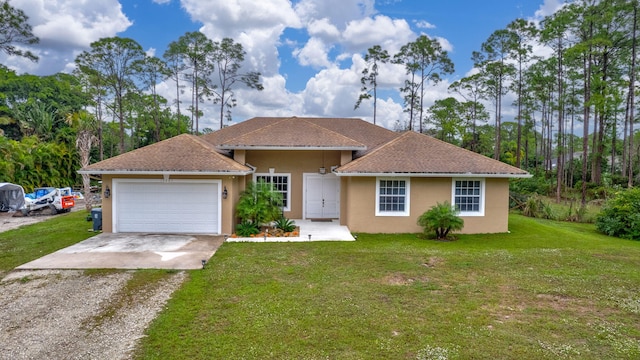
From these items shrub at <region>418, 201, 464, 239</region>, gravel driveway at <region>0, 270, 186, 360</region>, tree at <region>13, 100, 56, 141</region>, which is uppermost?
tree at <region>13, 100, 56, 141</region>

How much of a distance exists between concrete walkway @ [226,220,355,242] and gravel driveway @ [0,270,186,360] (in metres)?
4.33

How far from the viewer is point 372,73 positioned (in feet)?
105

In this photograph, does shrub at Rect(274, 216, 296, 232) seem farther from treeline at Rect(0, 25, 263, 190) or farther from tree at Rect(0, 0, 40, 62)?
treeline at Rect(0, 25, 263, 190)

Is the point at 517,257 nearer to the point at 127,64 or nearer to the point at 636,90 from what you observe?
the point at 636,90

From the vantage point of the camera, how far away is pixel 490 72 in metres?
30.3

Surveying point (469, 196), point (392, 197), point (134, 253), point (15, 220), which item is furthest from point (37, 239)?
point (469, 196)

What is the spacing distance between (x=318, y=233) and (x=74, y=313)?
8.30 meters

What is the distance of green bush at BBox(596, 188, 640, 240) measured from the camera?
47.4ft

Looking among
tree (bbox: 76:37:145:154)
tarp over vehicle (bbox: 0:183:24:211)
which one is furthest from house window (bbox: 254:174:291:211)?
tree (bbox: 76:37:145:154)

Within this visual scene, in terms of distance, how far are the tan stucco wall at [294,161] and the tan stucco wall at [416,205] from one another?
245 centimetres

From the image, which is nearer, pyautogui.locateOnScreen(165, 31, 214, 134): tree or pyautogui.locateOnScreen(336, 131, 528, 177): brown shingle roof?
pyautogui.locateOnScreen(336, 131, 528, 177): brown shingle roof

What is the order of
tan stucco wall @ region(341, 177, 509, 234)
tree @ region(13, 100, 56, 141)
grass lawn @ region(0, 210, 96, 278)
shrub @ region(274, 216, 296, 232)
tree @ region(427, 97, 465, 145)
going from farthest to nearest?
tree @ region(13, 100, 56, 141) → tree @ region(427, 97, 465, 145) → tan stucco wall @ region(341, 177, 509, 234) → shrub @ region(274, 216, 296, 232) → grass lawn @ region(0, 210, 96, 278)

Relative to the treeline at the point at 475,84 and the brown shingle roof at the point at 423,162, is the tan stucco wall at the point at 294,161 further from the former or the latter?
the treeline at the point at 475,84

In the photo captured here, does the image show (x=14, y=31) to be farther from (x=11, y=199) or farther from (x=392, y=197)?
(x=392, y=197)
